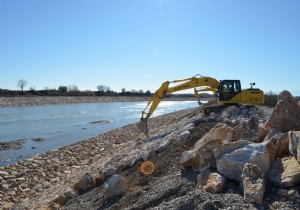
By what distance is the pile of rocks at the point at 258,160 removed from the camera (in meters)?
4.25

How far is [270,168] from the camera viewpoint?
184 inches

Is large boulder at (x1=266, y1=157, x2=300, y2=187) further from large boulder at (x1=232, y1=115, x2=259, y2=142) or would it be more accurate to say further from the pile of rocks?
large boulder at (x1=232, y1=115, x2=259, y2=142)

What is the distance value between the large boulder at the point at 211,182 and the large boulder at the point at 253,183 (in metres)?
0.34

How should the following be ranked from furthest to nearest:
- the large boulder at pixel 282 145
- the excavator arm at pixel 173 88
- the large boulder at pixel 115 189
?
the excavator arm at pixel 173 88 → the large boulder at pixel 115 189 → the large boulder at pixel 282 145

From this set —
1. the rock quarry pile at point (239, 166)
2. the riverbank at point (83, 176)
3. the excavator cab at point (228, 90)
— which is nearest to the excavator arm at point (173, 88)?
the excavator cab at point (228, 90)

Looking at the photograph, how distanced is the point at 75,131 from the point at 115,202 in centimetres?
1854

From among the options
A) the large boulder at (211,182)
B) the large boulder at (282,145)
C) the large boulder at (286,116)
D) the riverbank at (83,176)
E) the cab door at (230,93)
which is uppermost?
the cab door at (230,93)

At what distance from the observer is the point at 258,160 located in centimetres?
466

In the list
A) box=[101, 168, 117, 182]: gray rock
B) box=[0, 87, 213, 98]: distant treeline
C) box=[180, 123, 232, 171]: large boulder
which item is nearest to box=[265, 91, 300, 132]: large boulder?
box=[180, 123, 232, 171]: large boulder

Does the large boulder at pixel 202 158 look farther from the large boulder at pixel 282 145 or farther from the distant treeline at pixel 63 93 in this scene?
the distant treeline at pixel 63 93

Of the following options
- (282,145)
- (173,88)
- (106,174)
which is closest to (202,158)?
(282,145)

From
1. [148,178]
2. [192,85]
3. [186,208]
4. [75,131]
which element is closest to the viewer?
[186,208]

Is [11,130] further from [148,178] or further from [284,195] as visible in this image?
[284,195]

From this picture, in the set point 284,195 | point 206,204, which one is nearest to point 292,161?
point 284,195
